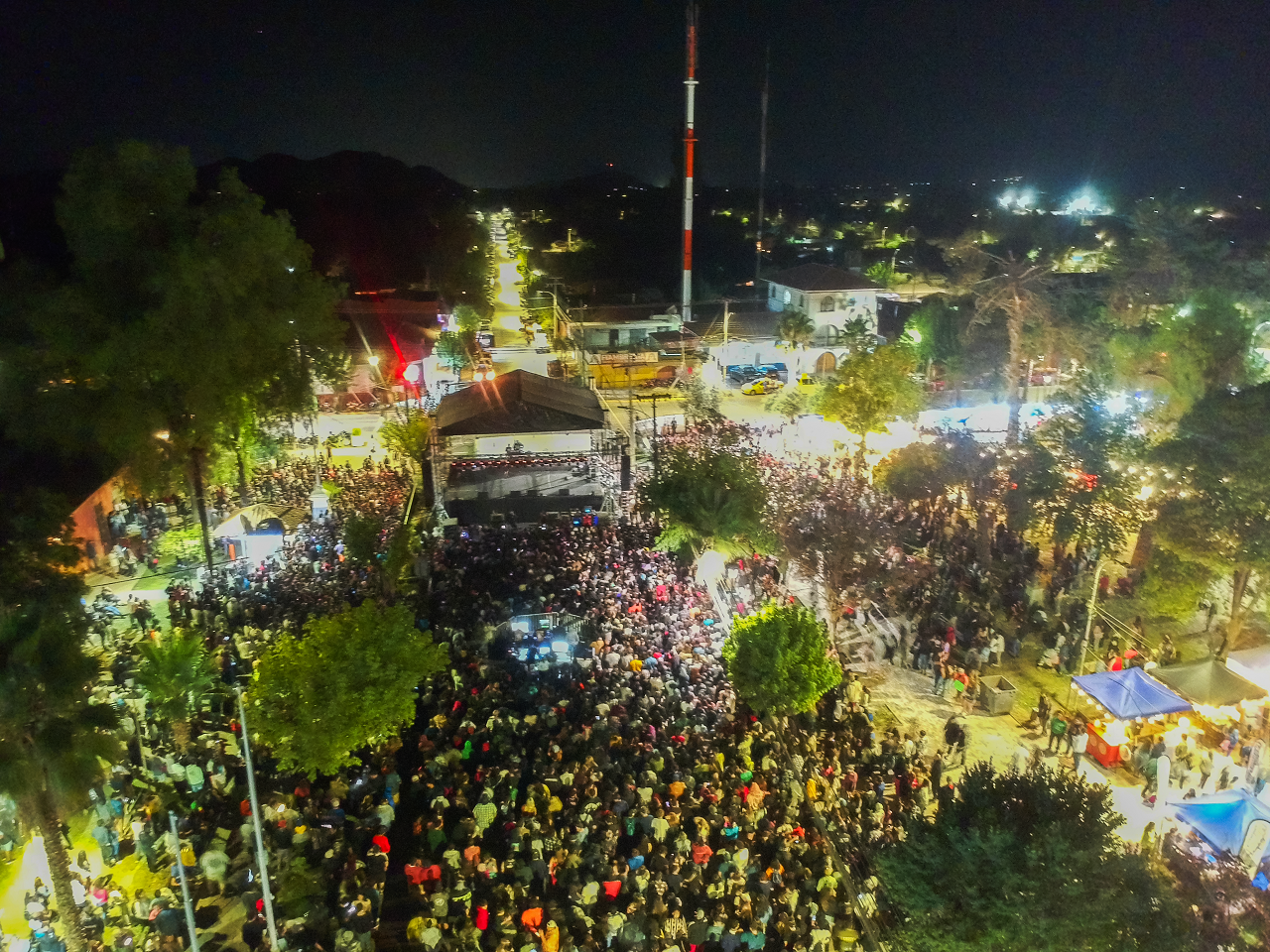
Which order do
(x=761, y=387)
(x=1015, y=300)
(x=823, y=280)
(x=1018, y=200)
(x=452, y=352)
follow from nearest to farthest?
(x=1015, y=300), (x=761, y=387), (x=452, y=352), (x=823, y=280), (x=1018, y=200)

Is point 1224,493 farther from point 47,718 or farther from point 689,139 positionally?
point 689,139

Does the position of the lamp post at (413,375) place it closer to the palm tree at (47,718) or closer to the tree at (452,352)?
the tree at (452,352)

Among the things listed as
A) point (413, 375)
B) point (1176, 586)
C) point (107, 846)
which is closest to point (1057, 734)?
point (1176, 586)

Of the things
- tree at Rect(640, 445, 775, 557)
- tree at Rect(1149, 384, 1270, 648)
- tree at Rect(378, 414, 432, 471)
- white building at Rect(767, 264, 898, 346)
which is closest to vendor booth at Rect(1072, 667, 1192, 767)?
tree at Rect(1149, 384, 1270, 648)

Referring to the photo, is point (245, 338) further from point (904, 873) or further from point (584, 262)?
point (584, 262)

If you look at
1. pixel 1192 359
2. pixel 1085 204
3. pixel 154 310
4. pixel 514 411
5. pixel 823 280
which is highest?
pixel 1085 204

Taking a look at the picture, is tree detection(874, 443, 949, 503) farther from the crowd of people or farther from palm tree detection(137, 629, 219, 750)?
palm tree detection(137, 629, 219, 750)

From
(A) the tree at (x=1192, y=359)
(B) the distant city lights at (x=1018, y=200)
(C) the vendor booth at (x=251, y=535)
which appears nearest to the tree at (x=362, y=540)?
(C) the vendor booth at (x=251, y=535)
